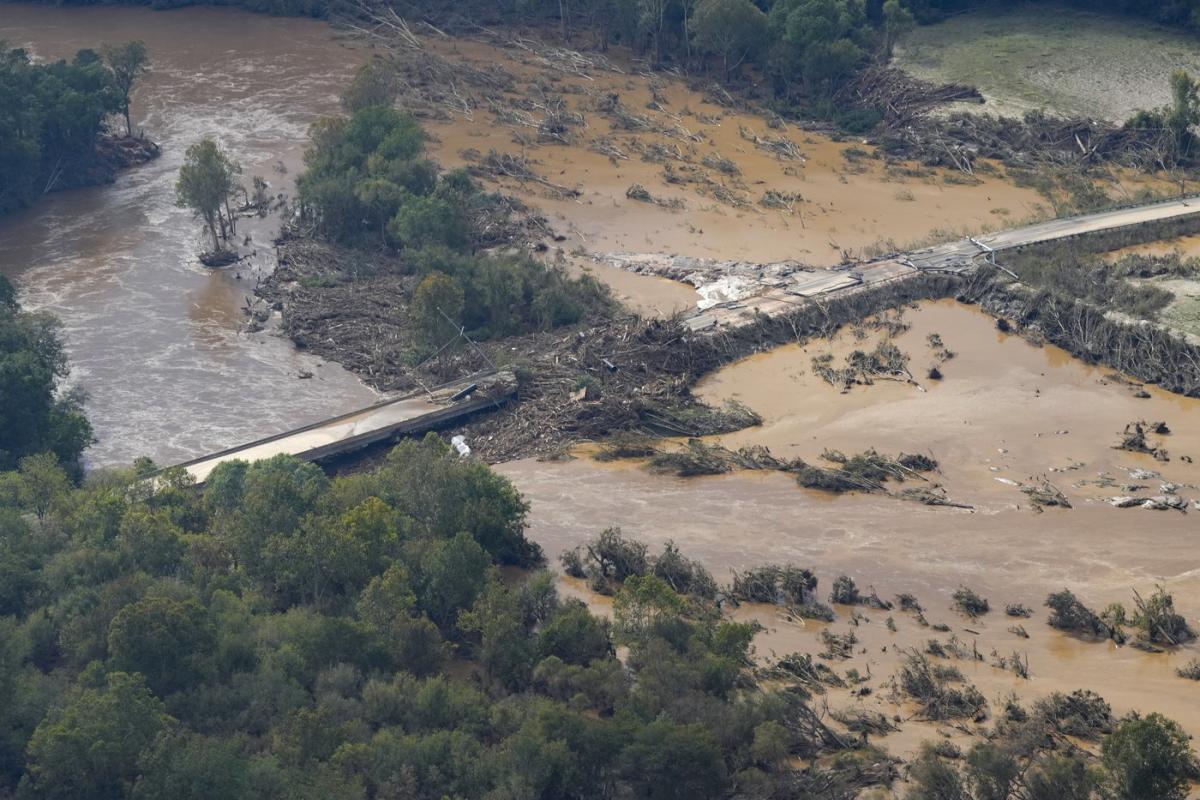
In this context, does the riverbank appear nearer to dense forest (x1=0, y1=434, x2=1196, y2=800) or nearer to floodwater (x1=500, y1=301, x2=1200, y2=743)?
dense forest (x1=0, y1=434, x2=1196, y2=800)

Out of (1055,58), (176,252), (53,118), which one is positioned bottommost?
(176,252)

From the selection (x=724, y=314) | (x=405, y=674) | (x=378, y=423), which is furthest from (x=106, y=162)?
(x=405, y=674)

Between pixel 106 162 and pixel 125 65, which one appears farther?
pixel 125 65

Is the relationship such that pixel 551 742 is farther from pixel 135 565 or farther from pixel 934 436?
pixel 934 436

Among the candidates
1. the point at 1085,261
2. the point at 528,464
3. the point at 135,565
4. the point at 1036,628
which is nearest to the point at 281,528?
the point at 135,565

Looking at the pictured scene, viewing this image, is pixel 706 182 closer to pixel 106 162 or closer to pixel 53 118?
pixel 106 162

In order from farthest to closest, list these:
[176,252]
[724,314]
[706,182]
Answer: [706,182], [176,252], [724,314]
